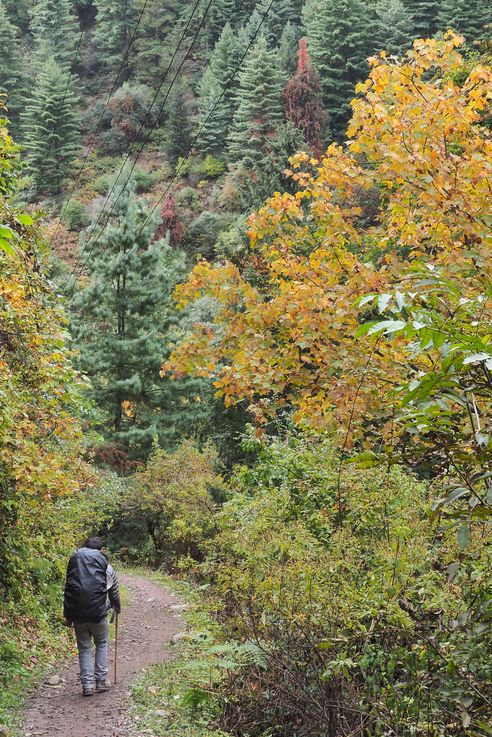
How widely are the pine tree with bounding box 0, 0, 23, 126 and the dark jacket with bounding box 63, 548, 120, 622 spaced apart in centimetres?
6150

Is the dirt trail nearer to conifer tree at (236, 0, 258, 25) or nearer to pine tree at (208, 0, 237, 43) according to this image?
pine tree at (208, 0, 237, 43)

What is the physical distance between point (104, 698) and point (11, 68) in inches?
2620

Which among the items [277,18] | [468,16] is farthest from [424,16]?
[277,18]

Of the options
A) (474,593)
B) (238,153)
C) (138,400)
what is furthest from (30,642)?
(238,153)

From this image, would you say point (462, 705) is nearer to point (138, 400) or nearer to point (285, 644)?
point (285, 644)

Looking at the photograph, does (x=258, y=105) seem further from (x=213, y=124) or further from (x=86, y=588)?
(x=86, y=588)

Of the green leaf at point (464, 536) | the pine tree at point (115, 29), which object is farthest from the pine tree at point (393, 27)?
the green leaf at point (464, 536)

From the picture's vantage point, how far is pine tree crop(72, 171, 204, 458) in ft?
86.5

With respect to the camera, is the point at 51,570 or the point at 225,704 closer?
the point at 225,704

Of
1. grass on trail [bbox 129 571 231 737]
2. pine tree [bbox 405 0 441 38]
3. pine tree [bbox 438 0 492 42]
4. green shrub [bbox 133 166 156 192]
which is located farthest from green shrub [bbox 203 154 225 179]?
grass on trail [bbox 129 571 231 737]

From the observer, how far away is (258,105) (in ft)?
157

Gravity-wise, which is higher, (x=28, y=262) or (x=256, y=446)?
(x=28, y=262)

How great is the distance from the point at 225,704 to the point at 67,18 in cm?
7239

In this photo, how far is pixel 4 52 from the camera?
64.9 metres
